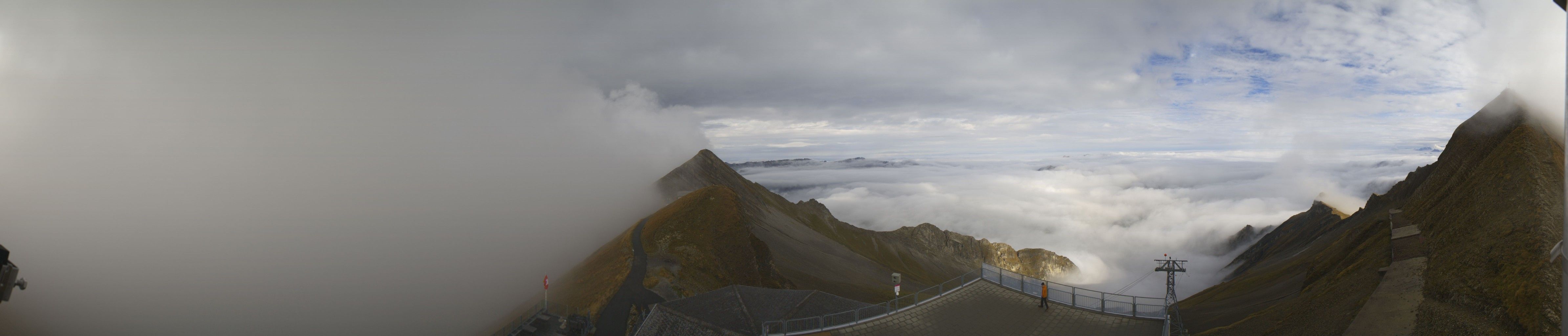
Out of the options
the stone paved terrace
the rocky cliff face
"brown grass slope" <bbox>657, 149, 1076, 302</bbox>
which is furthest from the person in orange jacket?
the rocky cliff face

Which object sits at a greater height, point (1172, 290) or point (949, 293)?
point (1172, 290)

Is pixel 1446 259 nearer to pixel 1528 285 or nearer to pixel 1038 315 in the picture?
pixel 1528 285

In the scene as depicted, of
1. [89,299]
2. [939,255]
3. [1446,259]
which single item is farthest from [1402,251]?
[89,299]

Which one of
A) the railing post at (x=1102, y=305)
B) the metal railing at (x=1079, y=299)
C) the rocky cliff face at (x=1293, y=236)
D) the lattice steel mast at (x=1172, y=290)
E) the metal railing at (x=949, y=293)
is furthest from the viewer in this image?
the rocky cliff face at (x=1293, y=236)

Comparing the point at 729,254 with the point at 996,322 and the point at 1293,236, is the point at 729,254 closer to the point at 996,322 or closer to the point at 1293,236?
the point at 996,322

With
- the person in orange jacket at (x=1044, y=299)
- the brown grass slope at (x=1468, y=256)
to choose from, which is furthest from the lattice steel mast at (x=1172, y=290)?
the brown grass slope at (x=1468, y=256)

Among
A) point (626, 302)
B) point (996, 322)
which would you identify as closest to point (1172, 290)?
point (996, 322)

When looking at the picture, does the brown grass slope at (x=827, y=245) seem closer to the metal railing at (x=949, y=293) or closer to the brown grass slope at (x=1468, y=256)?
the brown grass slope at (x=1468, y=256)
